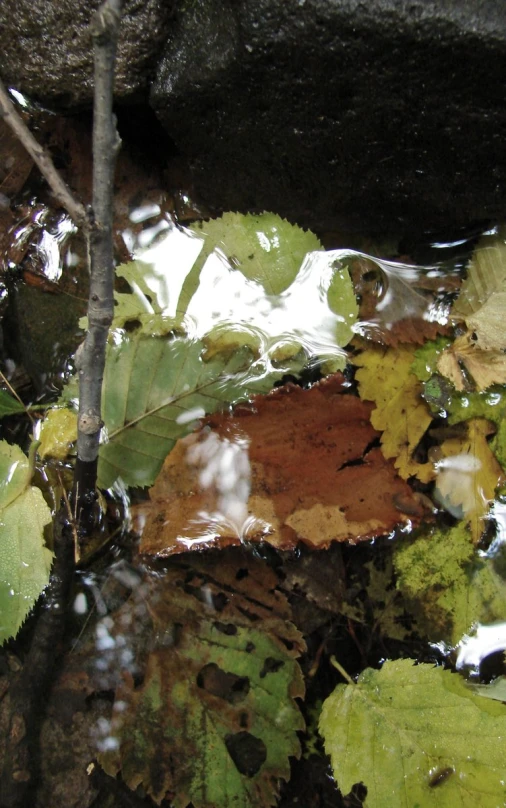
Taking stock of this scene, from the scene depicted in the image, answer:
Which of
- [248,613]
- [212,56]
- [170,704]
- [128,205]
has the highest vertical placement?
[212,56]

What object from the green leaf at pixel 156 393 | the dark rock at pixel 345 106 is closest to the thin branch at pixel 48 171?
the dark rock at pixel 345 106

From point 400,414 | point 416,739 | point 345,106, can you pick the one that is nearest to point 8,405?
point 400,414

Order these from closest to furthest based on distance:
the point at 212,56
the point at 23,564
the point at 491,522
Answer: the point at 212,56
the point at 23,564
the point at 491,522

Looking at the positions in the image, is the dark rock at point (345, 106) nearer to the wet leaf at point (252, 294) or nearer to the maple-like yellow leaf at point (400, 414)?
the wet leaf at point (252, 294)

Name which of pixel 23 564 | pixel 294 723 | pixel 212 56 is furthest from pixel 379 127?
pixel 294 723

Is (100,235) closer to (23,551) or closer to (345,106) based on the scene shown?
(345,106)

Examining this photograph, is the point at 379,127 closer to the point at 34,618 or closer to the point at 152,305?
the point at 152,305
